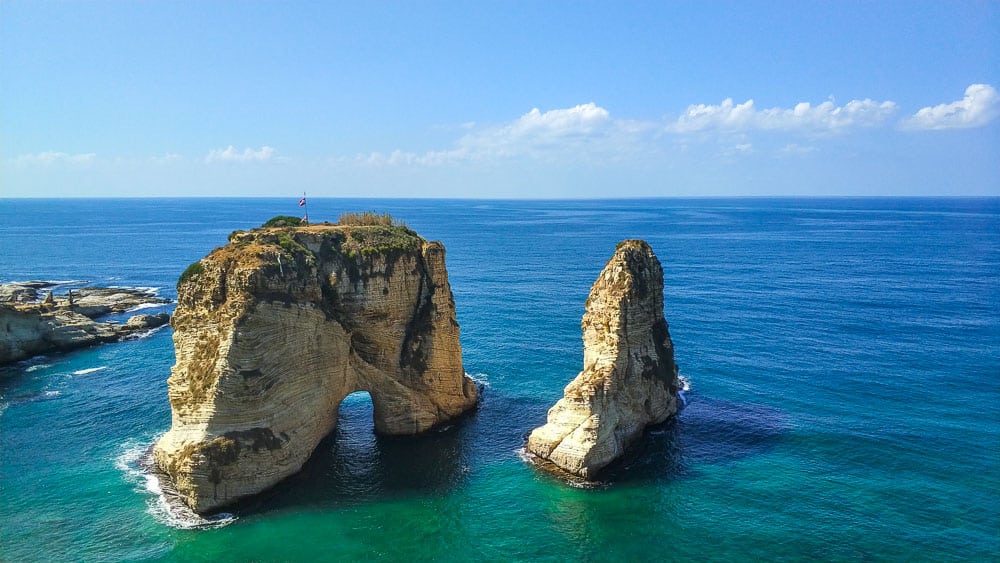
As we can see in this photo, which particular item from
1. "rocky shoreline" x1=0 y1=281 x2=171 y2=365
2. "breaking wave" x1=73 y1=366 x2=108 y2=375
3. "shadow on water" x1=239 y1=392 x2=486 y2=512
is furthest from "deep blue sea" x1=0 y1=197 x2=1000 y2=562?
"rocky shoreline" x1=0 y1=281 x2=171 y2=365

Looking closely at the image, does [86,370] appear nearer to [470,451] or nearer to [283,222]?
[283,222]

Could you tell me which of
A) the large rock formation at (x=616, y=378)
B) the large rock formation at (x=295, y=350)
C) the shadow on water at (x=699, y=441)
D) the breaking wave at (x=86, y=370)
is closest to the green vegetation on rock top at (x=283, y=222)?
the large rock formation at (x=295, y=350)

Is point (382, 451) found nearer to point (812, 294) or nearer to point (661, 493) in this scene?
point (661, 493)

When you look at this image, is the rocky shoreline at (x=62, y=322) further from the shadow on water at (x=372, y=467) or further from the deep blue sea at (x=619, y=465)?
the shadow on water at (x=372, y=467)

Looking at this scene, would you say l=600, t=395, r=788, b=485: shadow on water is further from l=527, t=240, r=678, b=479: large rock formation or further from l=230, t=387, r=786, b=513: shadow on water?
l=527, t=240, r=678, b=479: large rock formation

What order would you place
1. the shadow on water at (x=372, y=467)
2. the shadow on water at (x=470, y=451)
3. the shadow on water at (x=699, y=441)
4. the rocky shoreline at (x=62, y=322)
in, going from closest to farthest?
the shadow on water at (x=372, y=467), the shadow on water at (x=470, y=451), the shadow on water at (x=699, y=441), the rocky shoreline at (x=62, y=322)

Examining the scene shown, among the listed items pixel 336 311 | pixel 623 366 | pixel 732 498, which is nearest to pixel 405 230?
pixel 336 311
